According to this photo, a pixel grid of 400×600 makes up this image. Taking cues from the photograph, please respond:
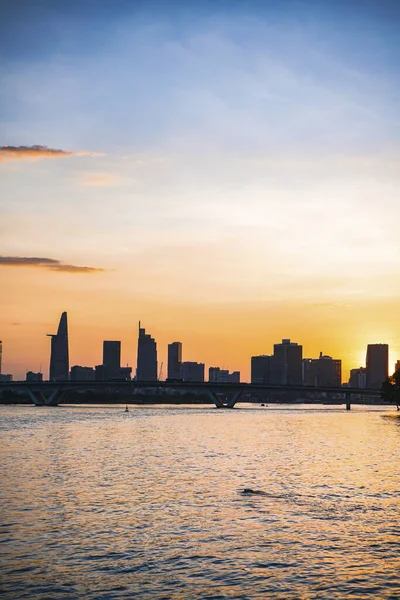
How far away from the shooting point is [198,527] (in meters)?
45.8

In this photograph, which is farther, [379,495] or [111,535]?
[379,495]

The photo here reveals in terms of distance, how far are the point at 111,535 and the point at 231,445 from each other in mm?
72928

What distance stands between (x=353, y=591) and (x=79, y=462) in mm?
56243

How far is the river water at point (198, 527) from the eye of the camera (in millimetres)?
33375

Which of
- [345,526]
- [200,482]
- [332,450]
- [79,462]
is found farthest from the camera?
[332,450]

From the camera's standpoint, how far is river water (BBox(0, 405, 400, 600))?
33375 millimetres

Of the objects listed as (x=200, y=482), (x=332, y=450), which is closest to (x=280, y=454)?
(x=332, y=450)

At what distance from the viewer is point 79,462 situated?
84.8 meters

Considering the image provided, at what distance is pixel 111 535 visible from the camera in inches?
1700

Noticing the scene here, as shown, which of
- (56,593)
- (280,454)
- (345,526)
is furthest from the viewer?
(280,454)

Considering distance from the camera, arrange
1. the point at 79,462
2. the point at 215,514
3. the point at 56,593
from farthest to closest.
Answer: the point at 79,462, the point at 215,514, the point at 56,593

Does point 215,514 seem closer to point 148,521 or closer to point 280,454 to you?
point 148,521

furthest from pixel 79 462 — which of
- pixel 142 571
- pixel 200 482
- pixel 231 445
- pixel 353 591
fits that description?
pixel 353 591

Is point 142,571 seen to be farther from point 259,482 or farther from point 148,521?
point 259,482
